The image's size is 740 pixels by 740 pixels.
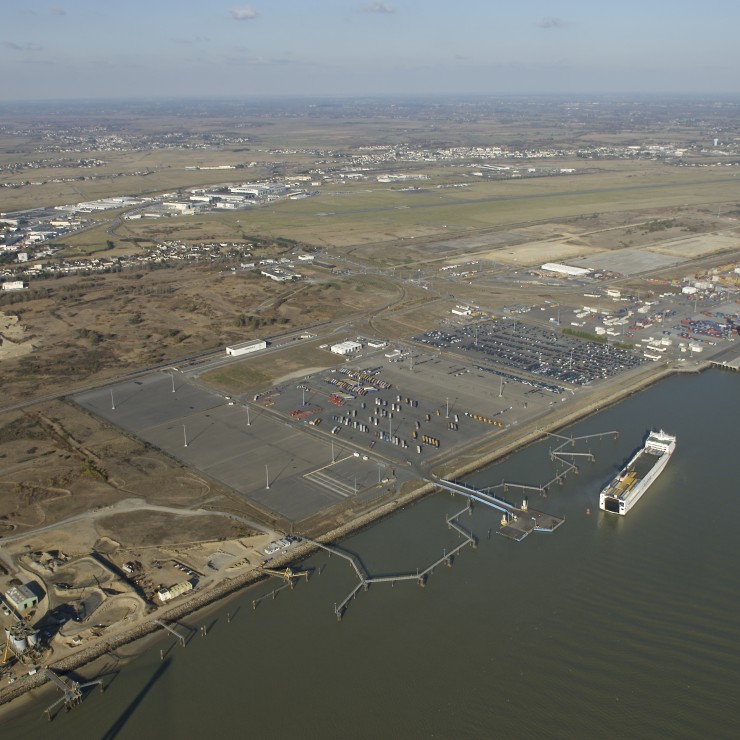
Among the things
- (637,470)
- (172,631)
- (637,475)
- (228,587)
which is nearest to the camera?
(172,631)

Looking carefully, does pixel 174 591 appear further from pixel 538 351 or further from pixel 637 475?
pixel 538 351

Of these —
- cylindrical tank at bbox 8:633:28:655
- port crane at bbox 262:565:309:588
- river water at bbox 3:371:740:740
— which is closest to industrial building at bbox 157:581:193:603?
river water at bbox 3:371:740:740

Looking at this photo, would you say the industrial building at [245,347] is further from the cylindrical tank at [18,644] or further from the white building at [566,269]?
the white building at [566,269]

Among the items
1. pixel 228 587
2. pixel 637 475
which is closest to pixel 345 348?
pixel 637 475

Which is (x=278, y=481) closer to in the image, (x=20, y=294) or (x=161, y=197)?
(x=20, y=294)

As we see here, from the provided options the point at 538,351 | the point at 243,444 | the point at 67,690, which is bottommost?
the point at 67,690

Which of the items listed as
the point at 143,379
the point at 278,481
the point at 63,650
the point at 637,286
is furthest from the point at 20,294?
the point at 637,286

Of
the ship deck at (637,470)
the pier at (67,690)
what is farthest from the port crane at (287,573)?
the ship deck at (637,470)
